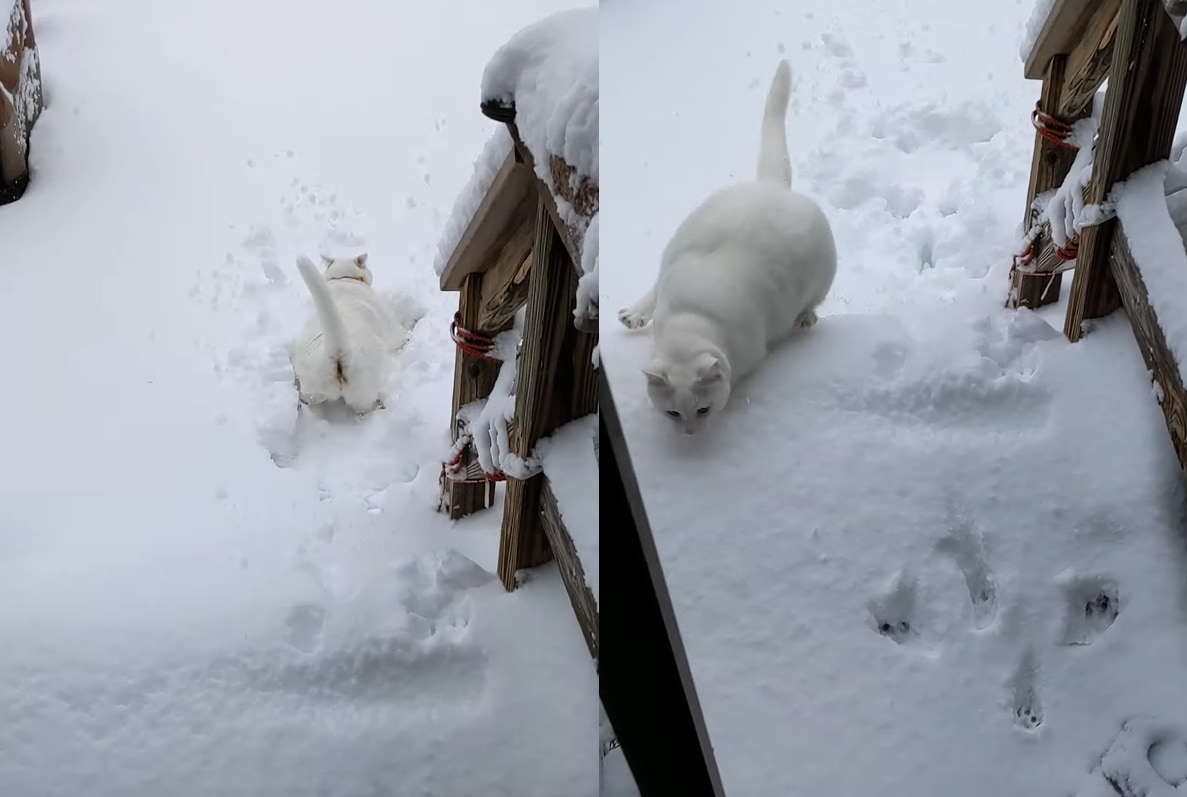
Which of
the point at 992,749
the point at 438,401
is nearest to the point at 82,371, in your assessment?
the point at 438,401

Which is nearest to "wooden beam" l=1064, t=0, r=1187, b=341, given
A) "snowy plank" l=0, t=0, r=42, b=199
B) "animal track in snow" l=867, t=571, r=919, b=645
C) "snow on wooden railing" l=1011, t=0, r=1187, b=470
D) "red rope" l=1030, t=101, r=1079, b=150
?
"snow on wooden railing" l=1011, t=0, r=1187, b=470

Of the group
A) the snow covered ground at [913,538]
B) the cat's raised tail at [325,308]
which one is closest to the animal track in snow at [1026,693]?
the snow covered ground at [913,538]

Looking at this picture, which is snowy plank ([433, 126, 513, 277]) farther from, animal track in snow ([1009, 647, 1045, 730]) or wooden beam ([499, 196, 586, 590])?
animal track in snow ([1009, 647, 1045, 730])

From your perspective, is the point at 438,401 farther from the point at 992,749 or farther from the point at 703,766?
the point at 992,749

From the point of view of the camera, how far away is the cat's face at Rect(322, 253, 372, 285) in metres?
1.40

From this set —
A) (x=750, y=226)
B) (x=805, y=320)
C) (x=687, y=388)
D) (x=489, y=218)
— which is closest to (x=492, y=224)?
(x=489, y=218)

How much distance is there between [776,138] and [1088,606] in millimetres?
703

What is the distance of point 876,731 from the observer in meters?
0.97

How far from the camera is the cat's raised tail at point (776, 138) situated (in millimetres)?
1353

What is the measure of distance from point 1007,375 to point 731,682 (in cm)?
54

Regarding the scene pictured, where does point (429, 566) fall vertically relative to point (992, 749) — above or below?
above

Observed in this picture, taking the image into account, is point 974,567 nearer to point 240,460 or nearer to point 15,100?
point 240,460

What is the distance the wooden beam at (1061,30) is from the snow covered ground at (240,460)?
29.7 inches

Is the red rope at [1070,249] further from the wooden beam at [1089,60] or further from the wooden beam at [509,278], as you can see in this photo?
the wooden beam at [509,278]
